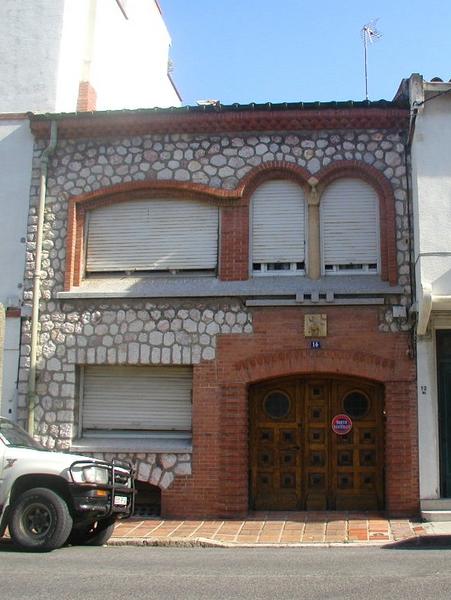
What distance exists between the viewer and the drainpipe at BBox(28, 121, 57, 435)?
1328 centimetres

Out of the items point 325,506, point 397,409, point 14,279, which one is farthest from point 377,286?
point 14,279

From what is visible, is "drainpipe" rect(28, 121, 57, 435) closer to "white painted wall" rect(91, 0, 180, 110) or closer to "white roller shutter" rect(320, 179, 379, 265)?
"white painted wall" rect(91, 0, 180, 110)

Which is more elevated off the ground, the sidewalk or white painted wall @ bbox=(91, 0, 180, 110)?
white painted wall @ bbox=(91, 0, 180, 110)

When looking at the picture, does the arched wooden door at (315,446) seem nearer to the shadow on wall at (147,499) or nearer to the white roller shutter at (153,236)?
the shadow on wall at (147,499)

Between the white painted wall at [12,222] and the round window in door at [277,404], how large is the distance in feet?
14.8

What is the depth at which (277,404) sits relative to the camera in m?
13.3

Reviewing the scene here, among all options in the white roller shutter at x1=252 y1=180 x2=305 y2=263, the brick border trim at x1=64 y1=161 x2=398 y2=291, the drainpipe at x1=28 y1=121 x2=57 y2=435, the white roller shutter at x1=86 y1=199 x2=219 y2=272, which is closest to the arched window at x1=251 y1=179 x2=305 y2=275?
the white roller shutter at x1=252 y1=180 x2=305 y2=263

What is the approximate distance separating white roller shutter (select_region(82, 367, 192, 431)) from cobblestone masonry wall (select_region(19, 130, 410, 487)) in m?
0.36

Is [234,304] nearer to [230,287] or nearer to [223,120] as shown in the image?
[230,287]

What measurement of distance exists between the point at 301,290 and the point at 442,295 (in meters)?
2.34

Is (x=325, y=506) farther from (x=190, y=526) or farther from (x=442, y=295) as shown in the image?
(x=442, y=295)

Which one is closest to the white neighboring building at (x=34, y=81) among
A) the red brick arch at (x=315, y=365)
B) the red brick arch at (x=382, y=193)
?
the red brick arch at (x=315, y=365)

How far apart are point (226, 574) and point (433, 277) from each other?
6.32m

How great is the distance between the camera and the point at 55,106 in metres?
14.9
